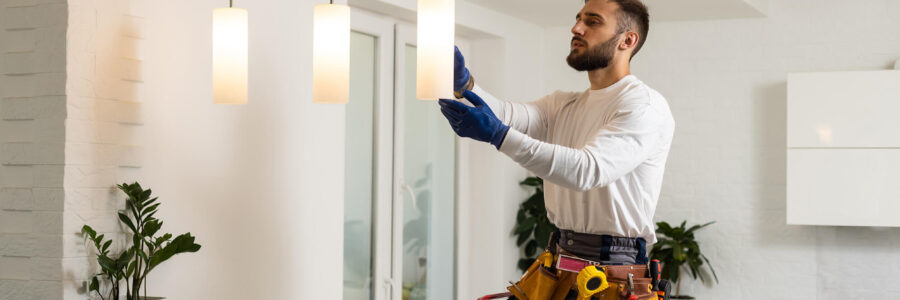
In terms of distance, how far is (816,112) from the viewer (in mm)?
4637

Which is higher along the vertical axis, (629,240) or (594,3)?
(594,3)

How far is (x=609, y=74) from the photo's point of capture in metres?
2.52

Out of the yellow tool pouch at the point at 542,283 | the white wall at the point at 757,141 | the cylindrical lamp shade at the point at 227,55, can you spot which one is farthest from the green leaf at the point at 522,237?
the cylindrical lamp shade at the point at 227,55

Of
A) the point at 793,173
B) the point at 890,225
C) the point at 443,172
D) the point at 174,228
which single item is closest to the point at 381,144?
the point at 443,172

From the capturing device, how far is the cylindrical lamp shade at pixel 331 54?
7.77 feet

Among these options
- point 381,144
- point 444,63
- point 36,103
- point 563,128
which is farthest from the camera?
point 381,144

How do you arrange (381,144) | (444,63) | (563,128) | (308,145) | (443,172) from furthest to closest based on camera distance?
(443,172) < (381,144) < (308,145) < (563,128) < (444,63)

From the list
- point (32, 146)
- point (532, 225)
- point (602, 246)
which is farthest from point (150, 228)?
point (532, 225)

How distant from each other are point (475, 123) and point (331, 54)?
1.78ft

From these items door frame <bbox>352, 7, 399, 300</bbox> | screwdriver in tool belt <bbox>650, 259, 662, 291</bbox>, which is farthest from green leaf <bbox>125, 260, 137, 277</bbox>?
door frame <bbox>352, 7, 399, 300</bbox>

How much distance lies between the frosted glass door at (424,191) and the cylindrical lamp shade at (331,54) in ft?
6.26

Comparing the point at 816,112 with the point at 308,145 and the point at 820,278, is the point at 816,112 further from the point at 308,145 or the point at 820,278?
the point at 308,145

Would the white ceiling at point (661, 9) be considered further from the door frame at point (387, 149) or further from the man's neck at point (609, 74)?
the man's neck at point (609, 74)

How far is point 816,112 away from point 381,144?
89.2 inches
